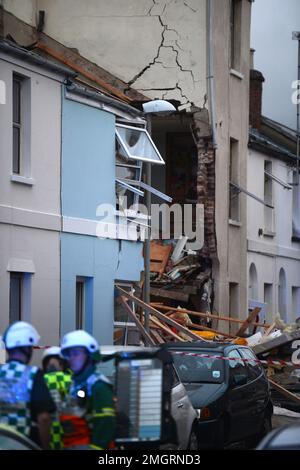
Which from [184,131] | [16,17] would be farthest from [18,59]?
[184,131]

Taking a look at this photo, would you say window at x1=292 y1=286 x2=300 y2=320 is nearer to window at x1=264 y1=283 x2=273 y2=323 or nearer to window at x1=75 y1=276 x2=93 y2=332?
window at x1=264 y1=283 x2=273 y2=323

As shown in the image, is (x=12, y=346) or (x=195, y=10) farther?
(x=195, y=10)

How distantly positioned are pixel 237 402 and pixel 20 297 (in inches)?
180

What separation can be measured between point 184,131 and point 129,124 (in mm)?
8945

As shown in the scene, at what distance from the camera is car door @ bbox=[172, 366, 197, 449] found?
13958 millimetres

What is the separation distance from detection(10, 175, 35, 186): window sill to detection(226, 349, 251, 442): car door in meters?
4.53

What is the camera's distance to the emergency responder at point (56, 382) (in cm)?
870

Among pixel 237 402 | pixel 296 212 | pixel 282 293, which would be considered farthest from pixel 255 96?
pixel 237 402

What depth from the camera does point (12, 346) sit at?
346 inches

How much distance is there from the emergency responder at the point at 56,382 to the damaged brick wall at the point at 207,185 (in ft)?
66.1

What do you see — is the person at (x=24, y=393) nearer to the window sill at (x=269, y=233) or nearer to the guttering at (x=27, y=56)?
the guttering at (x=27, y=56)

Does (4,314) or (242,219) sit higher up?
(242,219)

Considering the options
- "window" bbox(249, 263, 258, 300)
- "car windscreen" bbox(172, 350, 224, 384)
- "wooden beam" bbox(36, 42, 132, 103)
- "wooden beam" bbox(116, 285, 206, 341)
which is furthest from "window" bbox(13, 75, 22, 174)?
"window" bbox(249, 263, 258, 300)

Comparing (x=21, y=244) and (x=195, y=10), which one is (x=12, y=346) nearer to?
(x=21, y=244)
